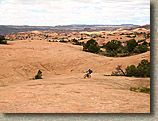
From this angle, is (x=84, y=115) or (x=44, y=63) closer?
(x=84, y=115)

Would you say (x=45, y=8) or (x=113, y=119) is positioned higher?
(x=45, y=8)

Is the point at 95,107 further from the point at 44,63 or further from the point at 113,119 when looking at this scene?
the point at 44,63

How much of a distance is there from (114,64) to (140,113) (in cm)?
1905

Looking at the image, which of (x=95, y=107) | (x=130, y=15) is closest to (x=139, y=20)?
(x=130, y=15)

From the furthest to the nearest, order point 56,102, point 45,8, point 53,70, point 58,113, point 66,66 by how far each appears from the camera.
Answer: point 66,66
point 53,70
point 45,8
point 56,102
point 58,113

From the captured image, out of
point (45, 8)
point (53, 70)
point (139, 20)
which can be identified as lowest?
point (53, 70)

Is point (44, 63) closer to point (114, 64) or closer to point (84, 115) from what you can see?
point (114, 64)

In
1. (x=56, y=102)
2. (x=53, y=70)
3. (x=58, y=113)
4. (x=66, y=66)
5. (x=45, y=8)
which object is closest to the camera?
(x=58, y=113)

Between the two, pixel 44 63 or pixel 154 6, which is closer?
pixel 154 6

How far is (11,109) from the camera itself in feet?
22.4

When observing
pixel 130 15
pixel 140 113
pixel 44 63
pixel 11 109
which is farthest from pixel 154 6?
pixel 44 63

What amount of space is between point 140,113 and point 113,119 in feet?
3.05

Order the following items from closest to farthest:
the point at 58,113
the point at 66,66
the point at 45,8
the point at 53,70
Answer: the point at 58,113
the point at 45,8
the point at 53,70
the point at 66,66

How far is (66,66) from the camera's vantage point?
86.2 ft
